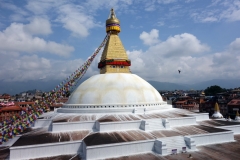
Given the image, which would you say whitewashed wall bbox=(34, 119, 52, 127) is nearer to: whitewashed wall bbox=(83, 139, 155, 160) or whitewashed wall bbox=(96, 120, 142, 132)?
whitewashed wall bbox=(96, 120, 142, 132)

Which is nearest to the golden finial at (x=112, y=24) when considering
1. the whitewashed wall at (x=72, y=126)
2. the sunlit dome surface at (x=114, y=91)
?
the sunlit dome surface at (x=114, y=91)

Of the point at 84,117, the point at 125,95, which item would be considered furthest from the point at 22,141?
the point at 125,95

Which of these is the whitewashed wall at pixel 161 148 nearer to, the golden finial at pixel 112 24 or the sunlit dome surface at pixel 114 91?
the sunlit dome surface at pixel 114 91

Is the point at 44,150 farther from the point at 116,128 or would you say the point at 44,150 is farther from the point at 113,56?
the point at 113,56

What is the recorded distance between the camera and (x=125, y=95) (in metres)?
13.8

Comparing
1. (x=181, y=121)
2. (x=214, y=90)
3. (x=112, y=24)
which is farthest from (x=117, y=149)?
(x=214, y=90)

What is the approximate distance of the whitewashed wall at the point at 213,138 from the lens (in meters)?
10.3

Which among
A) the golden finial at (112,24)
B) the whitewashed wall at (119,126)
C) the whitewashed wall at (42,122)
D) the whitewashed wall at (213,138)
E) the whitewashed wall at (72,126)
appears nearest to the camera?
the whitewashed wall at (213,138)

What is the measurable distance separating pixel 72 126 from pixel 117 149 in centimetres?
353

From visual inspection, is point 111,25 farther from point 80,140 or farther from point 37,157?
point 37,157

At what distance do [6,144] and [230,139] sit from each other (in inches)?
513

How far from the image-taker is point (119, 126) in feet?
36.0

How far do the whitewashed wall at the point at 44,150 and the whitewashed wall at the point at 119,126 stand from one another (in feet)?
5.64

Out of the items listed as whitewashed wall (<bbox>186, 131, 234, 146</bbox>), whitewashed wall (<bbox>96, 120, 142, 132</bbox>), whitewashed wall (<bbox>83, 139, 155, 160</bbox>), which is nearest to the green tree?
whitewashed wall (<bbox>186, 131, 234, 146</bbox>)
